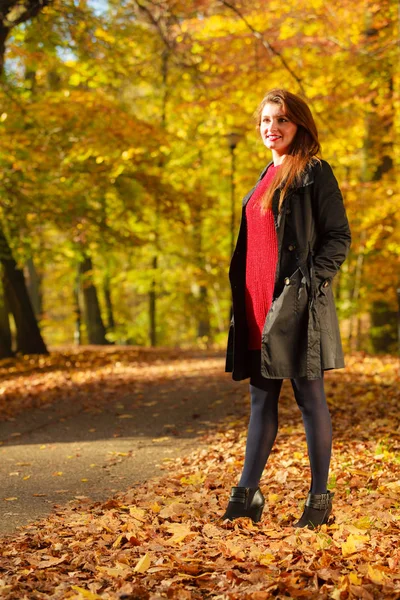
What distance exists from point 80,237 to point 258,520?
1107cm

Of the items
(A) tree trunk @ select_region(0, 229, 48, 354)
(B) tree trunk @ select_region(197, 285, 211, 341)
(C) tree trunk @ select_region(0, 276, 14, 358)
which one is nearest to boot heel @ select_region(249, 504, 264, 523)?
(A) tree trunk @ select_region(0, 229, 48, 354)

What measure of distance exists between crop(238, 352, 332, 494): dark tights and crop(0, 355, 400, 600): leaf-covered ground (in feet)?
0.88

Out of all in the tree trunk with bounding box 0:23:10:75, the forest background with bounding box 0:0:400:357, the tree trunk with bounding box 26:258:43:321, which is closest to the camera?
the tree trunk with bounding box 0:23:10:75

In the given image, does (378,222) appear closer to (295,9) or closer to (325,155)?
(325,155)

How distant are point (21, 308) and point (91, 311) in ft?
24.2

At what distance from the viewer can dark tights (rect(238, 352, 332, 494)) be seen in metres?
3.60

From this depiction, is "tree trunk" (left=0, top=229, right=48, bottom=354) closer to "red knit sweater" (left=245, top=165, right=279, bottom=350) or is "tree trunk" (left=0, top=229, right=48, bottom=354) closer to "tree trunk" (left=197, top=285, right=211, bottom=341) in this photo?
"tree trunk" (left=197, top=285, right=211, bottom=341)

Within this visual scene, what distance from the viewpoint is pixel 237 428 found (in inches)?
275

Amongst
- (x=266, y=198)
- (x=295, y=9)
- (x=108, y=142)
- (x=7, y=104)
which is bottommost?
(x=266, y=198)

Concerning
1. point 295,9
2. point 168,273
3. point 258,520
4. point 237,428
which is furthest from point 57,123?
point 168,273

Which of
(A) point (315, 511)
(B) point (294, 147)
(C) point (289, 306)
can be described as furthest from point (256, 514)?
(B) point (294, 147)

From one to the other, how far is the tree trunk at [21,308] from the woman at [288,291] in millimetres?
11191

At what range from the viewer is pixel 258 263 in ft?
12.0

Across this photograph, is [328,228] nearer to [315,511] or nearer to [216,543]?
[315,511]
